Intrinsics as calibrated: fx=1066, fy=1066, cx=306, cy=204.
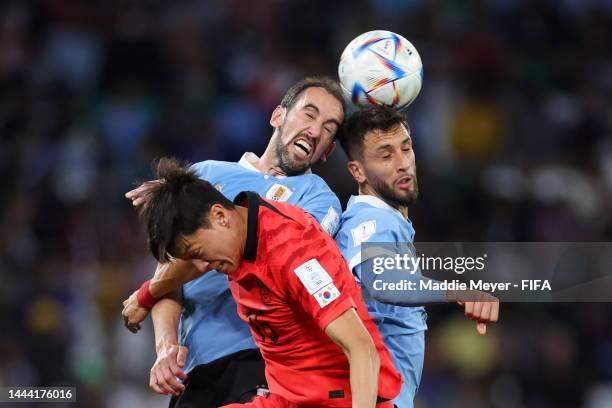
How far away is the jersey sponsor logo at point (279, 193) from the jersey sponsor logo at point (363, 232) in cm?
43

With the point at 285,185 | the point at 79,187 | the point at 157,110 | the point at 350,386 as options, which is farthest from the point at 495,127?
the point at 350,386

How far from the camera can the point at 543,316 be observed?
27.8ft

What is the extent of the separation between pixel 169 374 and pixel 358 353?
3.82ft

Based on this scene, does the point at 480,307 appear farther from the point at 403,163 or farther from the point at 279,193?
the point at 279,193

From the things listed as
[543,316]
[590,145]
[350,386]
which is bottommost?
[350,386]

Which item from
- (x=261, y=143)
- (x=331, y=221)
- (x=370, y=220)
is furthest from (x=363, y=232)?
(x=261, y=143)

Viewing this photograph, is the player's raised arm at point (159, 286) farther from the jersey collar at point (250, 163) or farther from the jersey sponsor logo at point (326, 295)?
the jersey sponsor logo at point (326, 295)

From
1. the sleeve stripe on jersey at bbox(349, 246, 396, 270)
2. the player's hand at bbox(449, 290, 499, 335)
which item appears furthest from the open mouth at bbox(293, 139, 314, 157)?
the player's hand at bbox(449, 290, 499, 335)

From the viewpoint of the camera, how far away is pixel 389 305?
186 inches

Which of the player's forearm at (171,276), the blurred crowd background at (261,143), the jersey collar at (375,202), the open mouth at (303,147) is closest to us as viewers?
the player's forearm at (171,276)

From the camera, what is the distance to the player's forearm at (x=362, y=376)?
3658 mm

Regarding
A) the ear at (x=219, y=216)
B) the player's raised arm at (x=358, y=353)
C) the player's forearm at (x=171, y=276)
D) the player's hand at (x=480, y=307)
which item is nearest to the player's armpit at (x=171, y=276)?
the player's forearm at (x=171, y=276)

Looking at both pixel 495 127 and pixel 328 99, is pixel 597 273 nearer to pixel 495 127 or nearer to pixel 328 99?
pixel 328 99

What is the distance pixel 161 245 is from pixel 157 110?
625 cm
